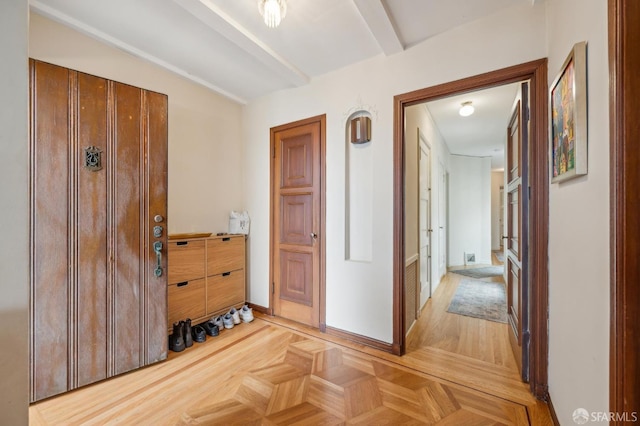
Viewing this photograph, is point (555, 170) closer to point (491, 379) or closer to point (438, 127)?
point (491, 379)

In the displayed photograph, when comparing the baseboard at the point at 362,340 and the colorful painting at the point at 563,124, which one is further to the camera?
the baseboard at the point at 362,340

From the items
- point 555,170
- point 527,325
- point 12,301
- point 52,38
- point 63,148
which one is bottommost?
point 527,325

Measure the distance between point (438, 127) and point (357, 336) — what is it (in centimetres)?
365

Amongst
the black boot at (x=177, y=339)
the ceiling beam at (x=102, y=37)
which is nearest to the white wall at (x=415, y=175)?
the black boot at (x=177, y=339)

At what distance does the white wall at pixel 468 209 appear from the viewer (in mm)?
5984

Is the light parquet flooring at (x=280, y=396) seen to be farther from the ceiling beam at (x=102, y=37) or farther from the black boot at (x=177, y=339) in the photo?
the ceiling beam at (x=102, y=37)

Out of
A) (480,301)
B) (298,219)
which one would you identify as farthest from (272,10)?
(480,301)

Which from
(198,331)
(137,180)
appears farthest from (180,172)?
(198,331)

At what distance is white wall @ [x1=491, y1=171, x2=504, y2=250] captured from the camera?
836cm

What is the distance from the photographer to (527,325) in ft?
5.99

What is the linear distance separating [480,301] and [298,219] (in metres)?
2.83

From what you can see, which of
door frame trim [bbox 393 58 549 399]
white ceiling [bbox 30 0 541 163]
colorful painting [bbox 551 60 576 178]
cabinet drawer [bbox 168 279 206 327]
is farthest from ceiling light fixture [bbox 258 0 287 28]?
cabinet drawer [bbox 168 279 206 327]

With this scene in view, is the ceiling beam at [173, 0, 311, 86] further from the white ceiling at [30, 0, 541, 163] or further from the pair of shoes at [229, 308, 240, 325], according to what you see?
the pair of shoes at [229, 308, 240, 325]

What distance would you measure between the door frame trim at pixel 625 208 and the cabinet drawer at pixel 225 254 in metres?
2.84
